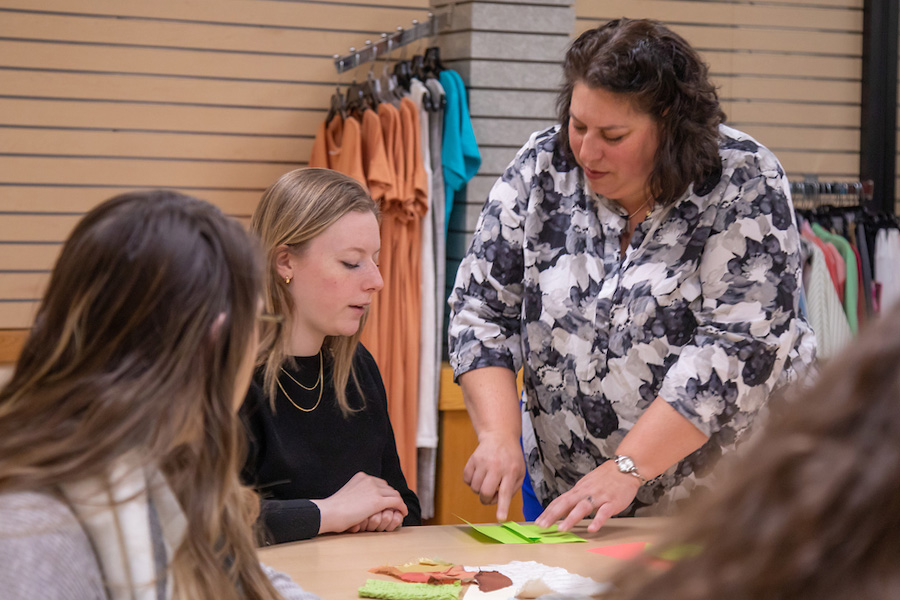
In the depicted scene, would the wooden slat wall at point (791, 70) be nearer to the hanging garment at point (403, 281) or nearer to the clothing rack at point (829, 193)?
the clothing rack at point (829, 193)

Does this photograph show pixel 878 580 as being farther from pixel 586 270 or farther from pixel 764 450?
pixel 586 270

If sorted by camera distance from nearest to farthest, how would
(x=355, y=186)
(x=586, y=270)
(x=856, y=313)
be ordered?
1. (x=586, y=270)
2. (x=355, y=186)
3. (x=856, y=313)

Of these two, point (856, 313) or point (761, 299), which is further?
point (856, 313)

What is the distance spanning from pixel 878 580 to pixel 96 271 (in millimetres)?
864

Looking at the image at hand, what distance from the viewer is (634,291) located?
2.10m

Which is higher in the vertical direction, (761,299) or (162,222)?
(162,222)

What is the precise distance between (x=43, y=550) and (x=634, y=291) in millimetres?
1410

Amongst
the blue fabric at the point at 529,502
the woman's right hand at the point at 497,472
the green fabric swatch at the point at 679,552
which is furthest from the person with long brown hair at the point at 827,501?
the blue fabric at the point at 529,502

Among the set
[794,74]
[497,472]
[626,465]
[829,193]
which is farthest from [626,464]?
[794,74]

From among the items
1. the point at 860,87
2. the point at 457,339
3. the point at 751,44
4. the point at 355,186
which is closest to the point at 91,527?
the point at 457,339

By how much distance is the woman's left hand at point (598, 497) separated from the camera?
1929mm

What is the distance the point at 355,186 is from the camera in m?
2.40

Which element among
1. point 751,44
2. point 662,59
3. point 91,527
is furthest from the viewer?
point 751,44

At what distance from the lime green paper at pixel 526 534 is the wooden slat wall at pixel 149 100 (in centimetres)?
274
